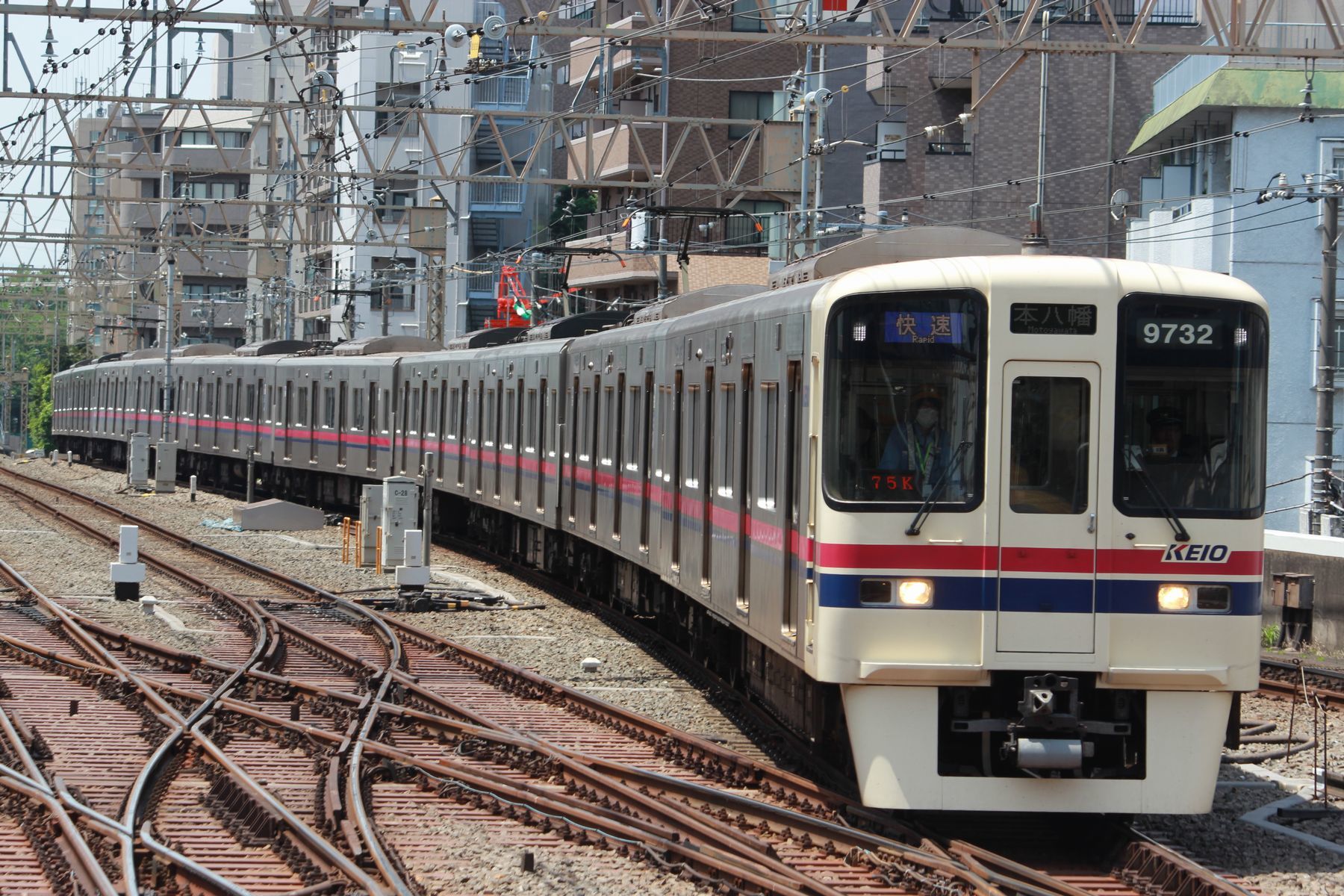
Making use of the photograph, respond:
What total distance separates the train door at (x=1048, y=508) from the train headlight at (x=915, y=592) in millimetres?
279

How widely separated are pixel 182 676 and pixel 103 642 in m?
1.77

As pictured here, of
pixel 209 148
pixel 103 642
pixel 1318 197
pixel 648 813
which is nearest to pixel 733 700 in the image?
pixel 648 813

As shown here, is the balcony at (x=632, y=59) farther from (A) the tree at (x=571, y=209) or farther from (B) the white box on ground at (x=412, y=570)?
(B) the white box on ground at (x=412, y=570)

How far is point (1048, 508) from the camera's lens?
7.51m

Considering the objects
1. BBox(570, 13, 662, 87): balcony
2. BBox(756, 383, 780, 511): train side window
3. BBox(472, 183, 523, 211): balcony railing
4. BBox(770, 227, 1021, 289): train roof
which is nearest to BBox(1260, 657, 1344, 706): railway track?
BBox(770, 227, 1021, 289): train roof

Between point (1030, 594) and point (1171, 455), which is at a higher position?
point (1171, 455)

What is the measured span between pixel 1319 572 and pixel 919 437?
29.6 feet

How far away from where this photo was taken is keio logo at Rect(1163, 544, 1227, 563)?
750cm

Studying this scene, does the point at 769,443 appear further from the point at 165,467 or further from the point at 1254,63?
the point at 165,467

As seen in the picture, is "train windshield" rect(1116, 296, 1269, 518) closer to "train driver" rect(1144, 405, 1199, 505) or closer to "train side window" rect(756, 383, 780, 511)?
"train driver" rect(1144, 405, 1199, 505)

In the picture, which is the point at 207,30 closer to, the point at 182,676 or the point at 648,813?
the point at 182,676

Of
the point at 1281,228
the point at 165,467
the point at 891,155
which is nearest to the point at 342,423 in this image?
the point at 165,467

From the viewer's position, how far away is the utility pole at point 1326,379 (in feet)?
57.8

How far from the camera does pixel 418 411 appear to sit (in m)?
25.1
